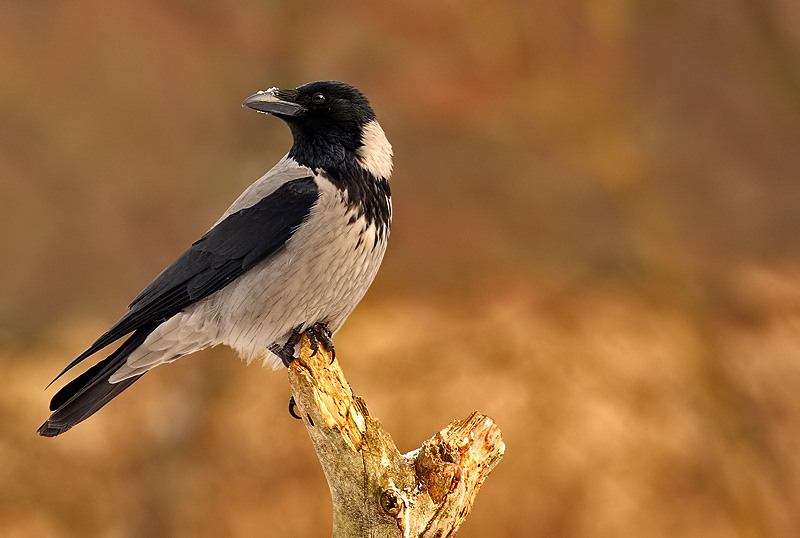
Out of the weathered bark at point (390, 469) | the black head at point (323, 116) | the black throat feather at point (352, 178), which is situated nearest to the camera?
the weathered bark at point (390, 469)

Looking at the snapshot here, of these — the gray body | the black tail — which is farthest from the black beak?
the black tail

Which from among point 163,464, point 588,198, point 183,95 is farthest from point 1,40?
point 588,198

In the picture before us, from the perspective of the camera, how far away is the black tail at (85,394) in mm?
2949

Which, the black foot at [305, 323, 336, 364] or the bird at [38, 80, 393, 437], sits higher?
the bird at [38, 80, 393, 437]

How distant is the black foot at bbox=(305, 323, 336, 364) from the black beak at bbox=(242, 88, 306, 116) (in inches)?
31.7

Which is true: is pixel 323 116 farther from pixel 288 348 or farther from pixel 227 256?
pixel 288 348

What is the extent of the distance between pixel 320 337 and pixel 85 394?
862 millimetres

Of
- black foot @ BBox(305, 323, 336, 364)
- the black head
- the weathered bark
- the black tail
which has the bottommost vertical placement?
the weathered bark

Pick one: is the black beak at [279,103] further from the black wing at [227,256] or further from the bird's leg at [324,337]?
the bird's leg at [324,337]

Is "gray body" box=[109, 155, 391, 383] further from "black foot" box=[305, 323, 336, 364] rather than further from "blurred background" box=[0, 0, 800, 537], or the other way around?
"blurred background" box=[0, 0, 800, 537]

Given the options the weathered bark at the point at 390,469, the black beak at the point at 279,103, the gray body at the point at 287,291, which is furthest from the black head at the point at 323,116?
the weathered bark at the point at 390,469

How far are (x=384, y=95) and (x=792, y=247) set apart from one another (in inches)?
119

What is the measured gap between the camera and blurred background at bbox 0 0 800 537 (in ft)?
17.4

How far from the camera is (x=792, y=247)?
228 inches
